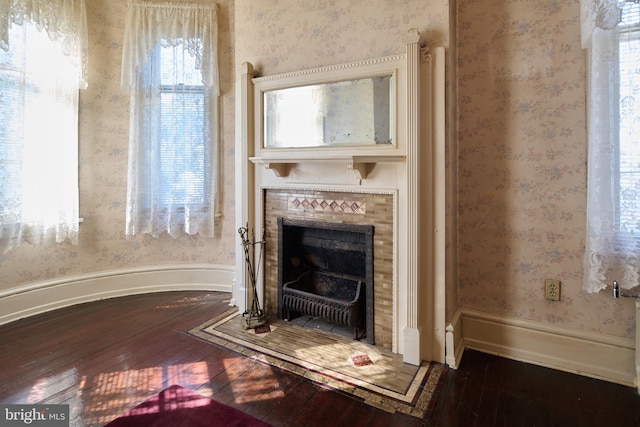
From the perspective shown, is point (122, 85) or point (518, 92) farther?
point (122, 85)

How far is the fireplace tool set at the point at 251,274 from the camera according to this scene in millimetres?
2668

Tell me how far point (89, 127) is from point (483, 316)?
12.3 ft

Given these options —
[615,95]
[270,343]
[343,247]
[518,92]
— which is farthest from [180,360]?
[615,95]

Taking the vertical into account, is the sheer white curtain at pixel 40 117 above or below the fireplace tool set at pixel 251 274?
above

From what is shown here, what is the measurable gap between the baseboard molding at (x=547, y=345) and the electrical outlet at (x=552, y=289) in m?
0.18

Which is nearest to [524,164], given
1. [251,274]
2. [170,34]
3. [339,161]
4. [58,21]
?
[339,161]

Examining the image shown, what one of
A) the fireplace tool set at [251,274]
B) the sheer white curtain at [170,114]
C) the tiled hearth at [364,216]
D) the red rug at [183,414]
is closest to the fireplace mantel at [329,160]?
the tiled hearth at [364,216]

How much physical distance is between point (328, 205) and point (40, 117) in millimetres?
2534

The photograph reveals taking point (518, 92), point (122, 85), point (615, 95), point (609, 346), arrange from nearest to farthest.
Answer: point (615, 95), point (609, 346), point (518, 92), point (122, 85)

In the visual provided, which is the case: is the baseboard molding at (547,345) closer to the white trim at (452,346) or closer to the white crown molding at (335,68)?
the white trim at (452,346)

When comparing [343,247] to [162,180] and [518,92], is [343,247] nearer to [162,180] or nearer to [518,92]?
[518,92]

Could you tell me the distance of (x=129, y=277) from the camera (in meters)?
3.38

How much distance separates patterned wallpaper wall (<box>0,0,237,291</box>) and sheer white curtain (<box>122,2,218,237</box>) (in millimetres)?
148

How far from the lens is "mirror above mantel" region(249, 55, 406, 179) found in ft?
6.96
